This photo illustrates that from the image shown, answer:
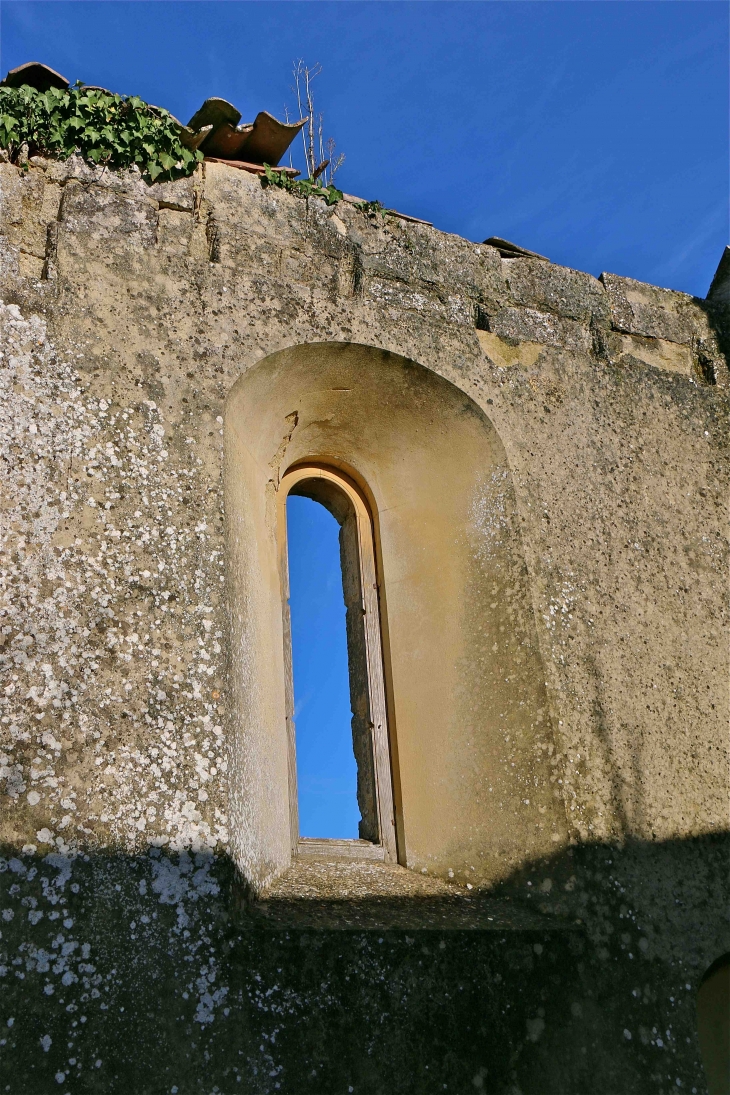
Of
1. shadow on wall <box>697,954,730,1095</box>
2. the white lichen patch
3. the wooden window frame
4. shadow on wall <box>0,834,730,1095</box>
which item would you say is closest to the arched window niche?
the wooden window frame

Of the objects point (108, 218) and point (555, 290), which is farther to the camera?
point (555, 290)

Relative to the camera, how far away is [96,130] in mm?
4309

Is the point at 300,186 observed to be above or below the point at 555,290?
above

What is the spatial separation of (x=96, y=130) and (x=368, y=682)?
281 cm

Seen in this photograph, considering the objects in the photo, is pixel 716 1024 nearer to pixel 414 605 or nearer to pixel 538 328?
pixel 414 605

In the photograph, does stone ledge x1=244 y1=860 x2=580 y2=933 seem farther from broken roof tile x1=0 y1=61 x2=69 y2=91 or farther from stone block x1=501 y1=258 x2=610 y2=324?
broken roof tile x1=0 y1=61 x2=69 y2=91

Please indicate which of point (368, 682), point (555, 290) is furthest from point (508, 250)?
point (368, 682)

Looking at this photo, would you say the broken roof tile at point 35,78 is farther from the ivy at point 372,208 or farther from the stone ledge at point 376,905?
the stone ledge at point 376,905

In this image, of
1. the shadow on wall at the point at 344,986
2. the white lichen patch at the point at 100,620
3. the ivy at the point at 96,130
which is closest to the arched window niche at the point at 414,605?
the white lichen patch at the point at 100,620

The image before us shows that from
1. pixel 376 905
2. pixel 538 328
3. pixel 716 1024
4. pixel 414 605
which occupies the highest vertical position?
pixel 538 328

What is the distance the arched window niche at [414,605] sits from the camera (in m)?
4.04

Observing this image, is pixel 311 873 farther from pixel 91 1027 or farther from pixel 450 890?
pixel 91 1027

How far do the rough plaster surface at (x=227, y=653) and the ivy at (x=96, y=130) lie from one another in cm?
10

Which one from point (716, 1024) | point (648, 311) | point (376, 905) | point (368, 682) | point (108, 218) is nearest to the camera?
point (376, 905)
